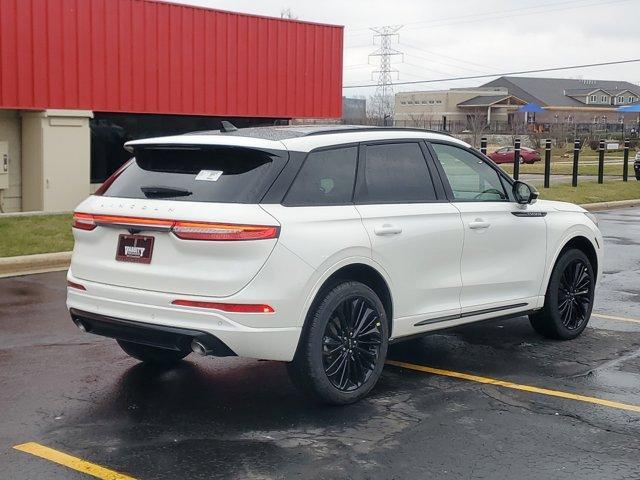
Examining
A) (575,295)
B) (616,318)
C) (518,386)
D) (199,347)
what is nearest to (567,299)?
(575,295)

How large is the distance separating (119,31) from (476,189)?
528 inches

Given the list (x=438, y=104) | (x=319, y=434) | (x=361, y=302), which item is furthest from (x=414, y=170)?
(x=438, y=104)

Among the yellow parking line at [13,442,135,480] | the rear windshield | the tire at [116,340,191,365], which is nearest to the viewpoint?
the yellow parking line at [13,442,135,480]

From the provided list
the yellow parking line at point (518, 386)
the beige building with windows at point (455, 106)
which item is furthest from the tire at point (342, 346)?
the beige building with windows at point (455, 106)

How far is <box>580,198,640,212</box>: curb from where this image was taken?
22781 millimetres

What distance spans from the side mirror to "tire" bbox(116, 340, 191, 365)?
2.96m

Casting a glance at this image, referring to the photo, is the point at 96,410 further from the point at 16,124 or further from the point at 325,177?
the point at 16,124

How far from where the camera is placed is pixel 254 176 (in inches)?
222

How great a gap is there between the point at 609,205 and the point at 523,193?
17116 millimetres

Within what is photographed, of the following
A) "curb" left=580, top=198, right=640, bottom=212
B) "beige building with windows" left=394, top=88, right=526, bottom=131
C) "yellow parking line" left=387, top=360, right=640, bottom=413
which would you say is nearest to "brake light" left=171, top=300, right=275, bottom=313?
"yellow parking line" left=387, top=360, right=640, bottom=413

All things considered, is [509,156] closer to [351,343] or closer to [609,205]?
[609,205]

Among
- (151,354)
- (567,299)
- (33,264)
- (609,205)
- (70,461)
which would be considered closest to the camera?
(70,461)

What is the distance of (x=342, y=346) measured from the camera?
586cm

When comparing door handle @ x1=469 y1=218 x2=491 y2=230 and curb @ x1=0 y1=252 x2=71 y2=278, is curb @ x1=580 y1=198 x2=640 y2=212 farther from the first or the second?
door handle @ x1=469 y1=218 x2=491 y2=230
